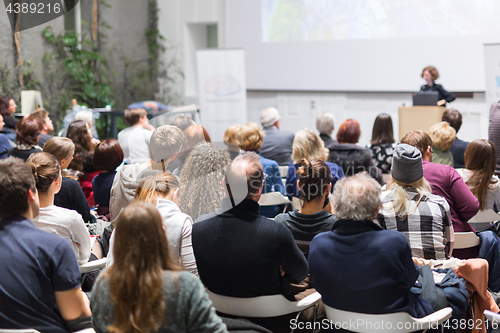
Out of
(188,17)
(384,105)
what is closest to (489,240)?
(384,105)

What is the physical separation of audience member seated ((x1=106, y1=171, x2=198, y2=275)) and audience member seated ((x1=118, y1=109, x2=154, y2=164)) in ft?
7.55

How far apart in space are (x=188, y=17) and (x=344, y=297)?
9911mm

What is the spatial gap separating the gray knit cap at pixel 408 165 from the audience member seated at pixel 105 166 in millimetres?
1937

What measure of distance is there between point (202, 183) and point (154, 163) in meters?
0.65

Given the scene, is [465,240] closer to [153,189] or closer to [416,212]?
[416,212]

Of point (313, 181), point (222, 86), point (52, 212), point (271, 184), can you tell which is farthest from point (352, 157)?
point (222, 86)

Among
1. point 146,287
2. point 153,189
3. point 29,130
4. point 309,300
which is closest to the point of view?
point 146,287

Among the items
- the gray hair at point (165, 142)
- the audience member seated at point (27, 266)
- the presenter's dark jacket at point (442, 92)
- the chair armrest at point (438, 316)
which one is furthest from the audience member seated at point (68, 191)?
the presenter's dark jacket at point (442, 92)

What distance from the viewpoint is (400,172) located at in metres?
2.56

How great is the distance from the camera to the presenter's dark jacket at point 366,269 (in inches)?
74.4

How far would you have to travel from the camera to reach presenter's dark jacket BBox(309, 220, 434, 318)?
189cm

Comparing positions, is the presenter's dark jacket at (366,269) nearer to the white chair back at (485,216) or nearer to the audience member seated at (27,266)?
the audience member seated at (27,266)

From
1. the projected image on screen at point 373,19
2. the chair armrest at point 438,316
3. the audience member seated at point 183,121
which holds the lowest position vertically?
the chair armrest at point 438,316

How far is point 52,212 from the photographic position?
7.64 feet
